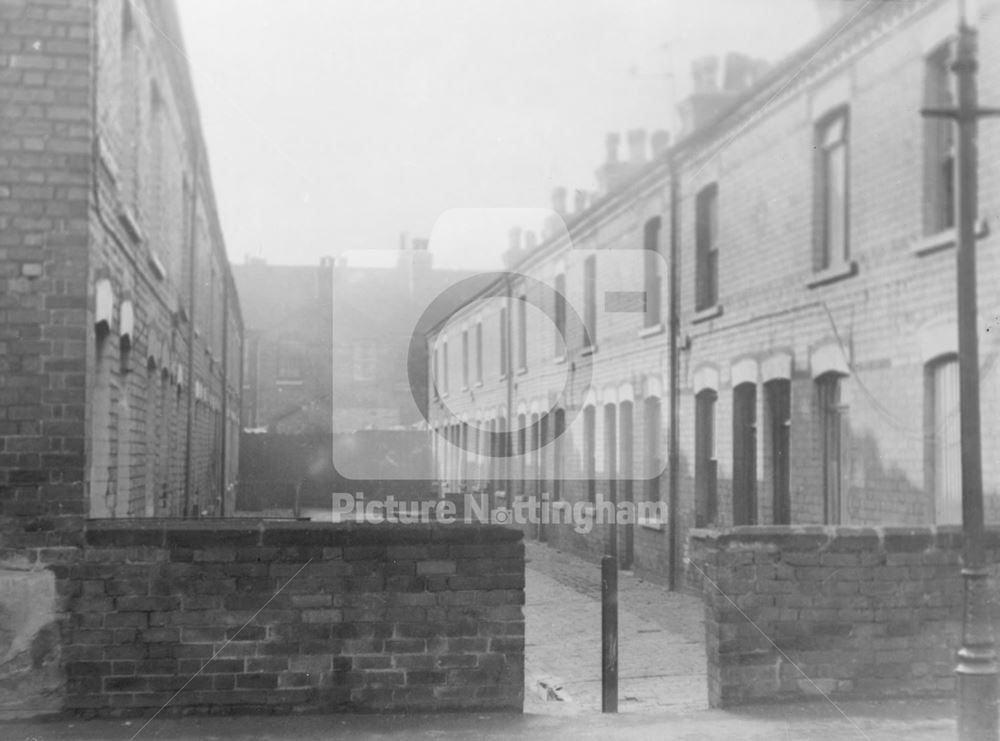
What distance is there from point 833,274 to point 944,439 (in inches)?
99.3

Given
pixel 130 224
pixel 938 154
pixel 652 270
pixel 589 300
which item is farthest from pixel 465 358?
pixel 130 224

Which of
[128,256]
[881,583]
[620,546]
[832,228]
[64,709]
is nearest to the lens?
[64,709]

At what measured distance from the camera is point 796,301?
12.3 metres

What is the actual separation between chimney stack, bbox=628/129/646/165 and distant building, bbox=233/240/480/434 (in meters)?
23.8

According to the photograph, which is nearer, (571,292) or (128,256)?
(128,256)

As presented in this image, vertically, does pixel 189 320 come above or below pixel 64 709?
above

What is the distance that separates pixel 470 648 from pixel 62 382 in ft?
9.96

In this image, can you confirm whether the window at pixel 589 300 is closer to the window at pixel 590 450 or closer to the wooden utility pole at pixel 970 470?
the window at pixel 590 450

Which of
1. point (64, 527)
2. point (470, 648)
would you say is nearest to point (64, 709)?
point (64, 527)

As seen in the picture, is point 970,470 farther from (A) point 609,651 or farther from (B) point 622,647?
(B) point 622,647

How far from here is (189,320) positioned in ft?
50.7

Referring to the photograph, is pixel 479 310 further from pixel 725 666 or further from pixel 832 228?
pixel 725 666

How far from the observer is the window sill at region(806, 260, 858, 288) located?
36.2ft

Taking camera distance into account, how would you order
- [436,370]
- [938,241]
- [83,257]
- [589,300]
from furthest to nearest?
[436,370], [589,300], [938,241], [83,257]
